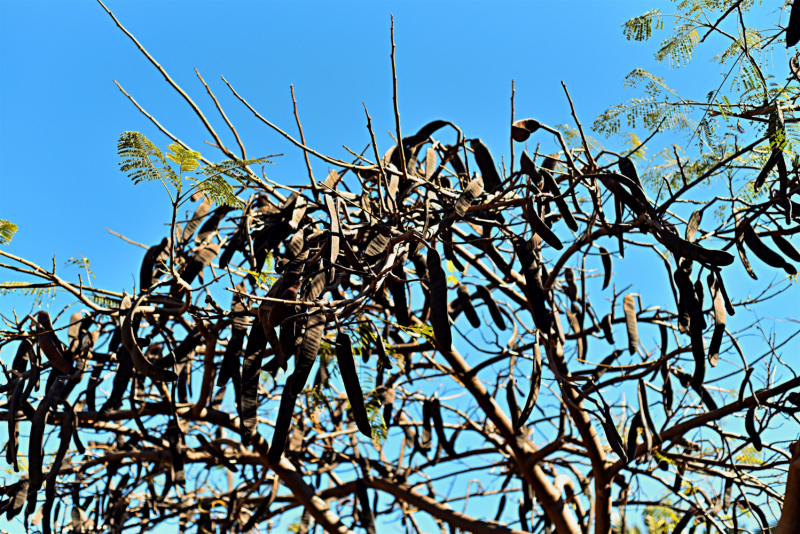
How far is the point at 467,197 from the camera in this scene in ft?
7.13

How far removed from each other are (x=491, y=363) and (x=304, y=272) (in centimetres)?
166

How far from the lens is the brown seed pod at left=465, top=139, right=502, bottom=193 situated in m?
2.67

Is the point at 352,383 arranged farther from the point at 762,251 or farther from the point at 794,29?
the point at 794,29

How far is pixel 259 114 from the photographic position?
225 centimetres

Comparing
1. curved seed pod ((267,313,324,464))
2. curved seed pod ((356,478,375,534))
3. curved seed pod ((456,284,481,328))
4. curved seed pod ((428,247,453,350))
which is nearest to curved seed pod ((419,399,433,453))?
curved seed pod ((356,478,375,534))

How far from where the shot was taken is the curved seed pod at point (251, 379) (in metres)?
2.09

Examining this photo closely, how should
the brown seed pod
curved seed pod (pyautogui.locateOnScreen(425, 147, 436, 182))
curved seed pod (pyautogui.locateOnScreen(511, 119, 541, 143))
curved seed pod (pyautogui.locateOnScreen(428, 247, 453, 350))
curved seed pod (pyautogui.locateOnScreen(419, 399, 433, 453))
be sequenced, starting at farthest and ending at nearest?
curved seed pod (pyautogui.locateOnScreen(419, 399, 433, 453)) < curved seed pod (pyautogui.locateOnScreen(425, 147, 436, 182)) < the brown seed pod < curved seed pod (pyautogui.locateOnScreen(511, 119, 541, 143)) < curved seed pod (pyautogui.locateOnScreen(428, 247, 453, 350))

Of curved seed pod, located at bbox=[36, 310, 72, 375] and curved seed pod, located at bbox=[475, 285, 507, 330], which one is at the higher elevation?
curved seed pod, located at bbox=[475, 285, 507, 330]

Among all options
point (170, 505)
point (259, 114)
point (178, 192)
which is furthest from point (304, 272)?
point (170, 505)

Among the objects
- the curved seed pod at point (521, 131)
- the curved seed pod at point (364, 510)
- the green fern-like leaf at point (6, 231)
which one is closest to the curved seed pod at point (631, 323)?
the curved seed pod at point (521, 131)

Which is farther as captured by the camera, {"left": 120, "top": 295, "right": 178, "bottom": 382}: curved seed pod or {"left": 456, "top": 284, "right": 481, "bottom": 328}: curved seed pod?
{"left": 456, "top": 284, "right": 481, "bottom": 328}: curved seed pod

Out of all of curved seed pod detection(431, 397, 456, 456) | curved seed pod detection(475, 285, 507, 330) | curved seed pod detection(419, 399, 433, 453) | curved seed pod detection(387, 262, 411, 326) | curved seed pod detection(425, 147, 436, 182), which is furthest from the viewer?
curved seed pod detection(419, 399, 433, 453)

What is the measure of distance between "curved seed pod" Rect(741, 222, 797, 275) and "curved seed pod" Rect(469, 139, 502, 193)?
0.86 m

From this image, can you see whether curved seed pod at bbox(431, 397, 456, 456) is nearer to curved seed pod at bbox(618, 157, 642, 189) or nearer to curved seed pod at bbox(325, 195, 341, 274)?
curved seed pod at bbox(618, 157, 642, 189)
